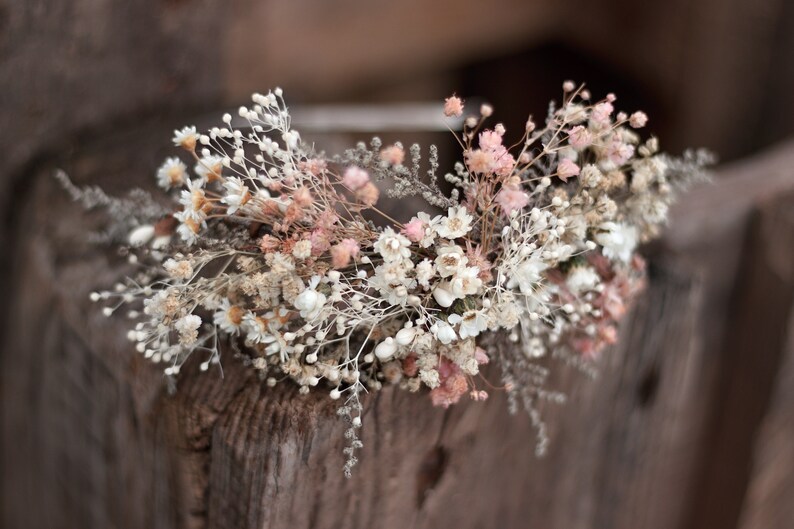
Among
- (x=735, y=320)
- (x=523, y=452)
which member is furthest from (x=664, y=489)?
(x=523, y=452)

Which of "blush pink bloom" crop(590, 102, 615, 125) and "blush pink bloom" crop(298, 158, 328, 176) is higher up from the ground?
"blush pink bloom" crop(590, 102, 615, 125)

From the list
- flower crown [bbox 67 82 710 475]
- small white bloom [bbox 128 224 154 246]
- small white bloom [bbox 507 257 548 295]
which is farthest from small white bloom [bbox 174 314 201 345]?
small white bloom [bbox 507 257 548 295]

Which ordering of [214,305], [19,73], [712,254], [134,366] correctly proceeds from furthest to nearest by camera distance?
[712,254]
[19,73]
[134,366]
[214,305]

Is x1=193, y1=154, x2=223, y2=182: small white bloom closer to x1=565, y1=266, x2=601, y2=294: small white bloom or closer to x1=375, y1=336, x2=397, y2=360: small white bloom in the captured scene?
x1=375, y1=336, x2=397, y2=360: small white bloom

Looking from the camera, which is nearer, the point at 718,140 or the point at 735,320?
the point at 735,320

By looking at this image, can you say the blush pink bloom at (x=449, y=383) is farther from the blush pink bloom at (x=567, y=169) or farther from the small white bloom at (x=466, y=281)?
the blush pink bloom at (x=567, y=169)

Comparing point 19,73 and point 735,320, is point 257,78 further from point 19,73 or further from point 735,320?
point 735,320
